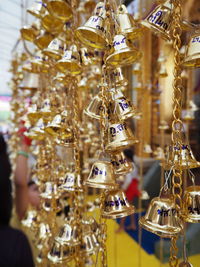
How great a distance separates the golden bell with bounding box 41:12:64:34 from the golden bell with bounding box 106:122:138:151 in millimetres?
429

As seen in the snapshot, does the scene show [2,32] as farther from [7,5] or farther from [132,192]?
[132,192]

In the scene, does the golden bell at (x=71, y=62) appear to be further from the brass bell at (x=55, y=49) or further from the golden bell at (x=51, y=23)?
the golden bell at (x=51, y=23)

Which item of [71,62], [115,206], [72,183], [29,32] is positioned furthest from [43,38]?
[115,206]

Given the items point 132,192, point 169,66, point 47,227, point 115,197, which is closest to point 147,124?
point 169,66

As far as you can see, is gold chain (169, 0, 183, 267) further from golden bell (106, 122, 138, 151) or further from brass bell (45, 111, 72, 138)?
brass bell (45, 111, 72, 138)

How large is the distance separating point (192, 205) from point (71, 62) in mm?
429

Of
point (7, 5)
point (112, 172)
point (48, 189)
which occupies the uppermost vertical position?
point (7, 5)

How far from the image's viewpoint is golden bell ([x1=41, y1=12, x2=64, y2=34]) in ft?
2.35

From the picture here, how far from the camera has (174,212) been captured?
1.40ft

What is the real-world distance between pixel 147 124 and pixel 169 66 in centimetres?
103

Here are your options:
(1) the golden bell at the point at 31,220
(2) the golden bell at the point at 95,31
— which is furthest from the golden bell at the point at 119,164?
(1) the golden bell at the point at 31,220

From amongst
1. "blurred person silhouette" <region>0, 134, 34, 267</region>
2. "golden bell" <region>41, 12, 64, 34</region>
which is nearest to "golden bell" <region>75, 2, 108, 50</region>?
"golden bell" <region>41, 12, 64, 34</region>

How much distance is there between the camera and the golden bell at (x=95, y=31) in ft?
1.59

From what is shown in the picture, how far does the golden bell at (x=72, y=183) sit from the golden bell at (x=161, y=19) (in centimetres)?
41
